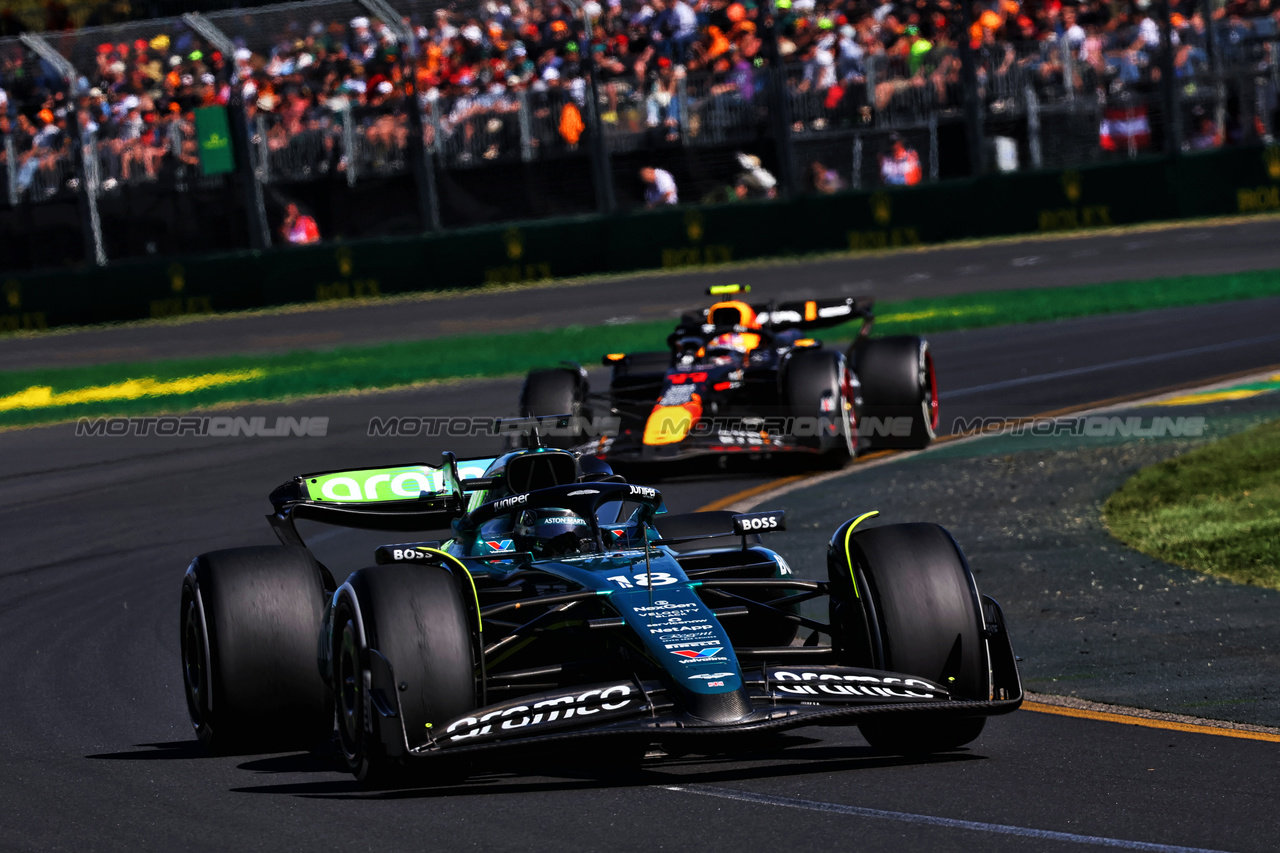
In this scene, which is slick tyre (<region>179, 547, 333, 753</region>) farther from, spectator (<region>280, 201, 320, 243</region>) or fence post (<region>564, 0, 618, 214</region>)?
spectator (<region>280, 201, 320, 243</region>)

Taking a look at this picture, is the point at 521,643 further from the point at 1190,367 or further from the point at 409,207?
the point at 409,207

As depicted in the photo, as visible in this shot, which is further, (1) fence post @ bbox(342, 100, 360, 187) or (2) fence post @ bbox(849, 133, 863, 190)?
(1) fence post @ bbox(342, 100, 360, 187)

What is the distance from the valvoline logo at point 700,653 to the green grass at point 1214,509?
4.41 metres

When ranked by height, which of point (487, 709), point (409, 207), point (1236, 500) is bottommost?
point (1236, 500)

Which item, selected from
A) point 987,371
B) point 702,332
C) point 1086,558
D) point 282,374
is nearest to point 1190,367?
point 987,371

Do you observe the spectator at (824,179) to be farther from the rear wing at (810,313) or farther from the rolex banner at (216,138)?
the rear wing at (810,313)

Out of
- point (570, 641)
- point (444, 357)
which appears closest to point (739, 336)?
point (570, 641)

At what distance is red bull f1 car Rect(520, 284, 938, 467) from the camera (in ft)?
45.2

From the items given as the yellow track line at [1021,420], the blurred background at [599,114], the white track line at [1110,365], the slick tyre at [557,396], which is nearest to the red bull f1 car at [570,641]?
the yellow track line at [1021,420]

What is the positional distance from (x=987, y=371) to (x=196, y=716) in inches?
516

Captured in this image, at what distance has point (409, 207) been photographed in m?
28.0

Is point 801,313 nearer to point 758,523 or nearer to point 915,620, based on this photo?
point 758,523

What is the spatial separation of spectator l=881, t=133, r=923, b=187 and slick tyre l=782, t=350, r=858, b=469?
536 inches

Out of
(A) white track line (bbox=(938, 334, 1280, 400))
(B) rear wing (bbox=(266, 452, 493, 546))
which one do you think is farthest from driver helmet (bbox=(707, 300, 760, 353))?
(B) rear wing (bbox=(266, 452, 493, 546))
